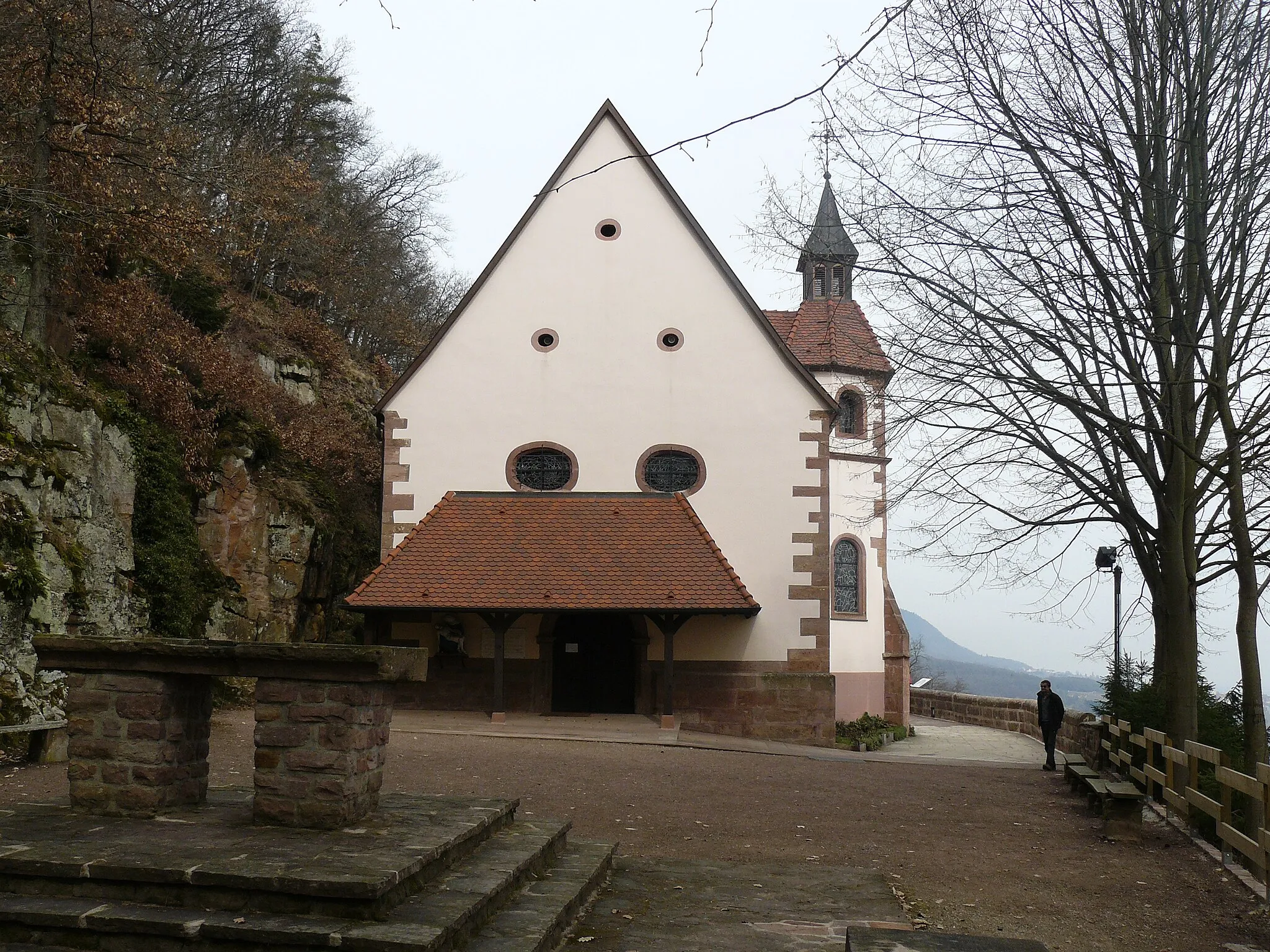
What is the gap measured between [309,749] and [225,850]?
2.47 ft

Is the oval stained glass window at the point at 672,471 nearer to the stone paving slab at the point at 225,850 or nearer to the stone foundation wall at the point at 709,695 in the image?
the stone foundation wall at the point at 709,695

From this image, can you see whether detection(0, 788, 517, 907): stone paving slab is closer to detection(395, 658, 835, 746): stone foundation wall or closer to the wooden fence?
the wooden fence

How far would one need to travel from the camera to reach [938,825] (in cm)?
1164

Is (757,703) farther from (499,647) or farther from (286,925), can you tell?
(286,925)

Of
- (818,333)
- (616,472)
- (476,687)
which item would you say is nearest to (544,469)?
(616,472)

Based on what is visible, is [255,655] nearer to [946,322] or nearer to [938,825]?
[938,825]

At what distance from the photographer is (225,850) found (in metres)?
5.76

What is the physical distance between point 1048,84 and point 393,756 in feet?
35.1

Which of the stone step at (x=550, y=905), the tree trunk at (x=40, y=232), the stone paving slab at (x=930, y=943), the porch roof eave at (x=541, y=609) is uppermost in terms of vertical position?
the tree trunk at (x=40, y=232)

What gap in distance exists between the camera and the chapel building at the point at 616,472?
20203mm

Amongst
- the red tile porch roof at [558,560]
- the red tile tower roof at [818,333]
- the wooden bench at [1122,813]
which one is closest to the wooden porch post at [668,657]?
the red tile porch roof at [558,560]

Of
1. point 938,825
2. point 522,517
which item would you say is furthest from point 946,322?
point 522,517

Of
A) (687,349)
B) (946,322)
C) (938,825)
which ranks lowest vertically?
(938,825)

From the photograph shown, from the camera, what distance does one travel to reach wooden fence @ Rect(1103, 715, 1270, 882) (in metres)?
8.50
